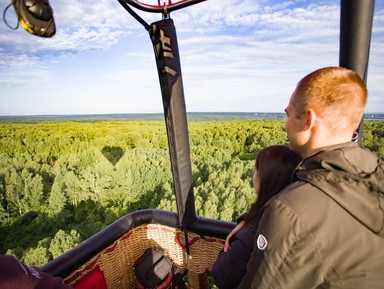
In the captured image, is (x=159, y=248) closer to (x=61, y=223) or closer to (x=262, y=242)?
(x=262, y=242)

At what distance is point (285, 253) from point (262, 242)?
0.21ft

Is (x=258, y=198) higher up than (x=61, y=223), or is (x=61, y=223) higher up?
(x=258, y=198)

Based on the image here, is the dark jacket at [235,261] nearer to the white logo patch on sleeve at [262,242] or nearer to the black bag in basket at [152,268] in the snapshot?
the white logo patch on sleeve at [262,242]

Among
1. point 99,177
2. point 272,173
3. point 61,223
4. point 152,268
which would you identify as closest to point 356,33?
point 272,173

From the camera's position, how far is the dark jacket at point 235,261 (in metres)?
1.11

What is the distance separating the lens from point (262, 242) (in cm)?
71

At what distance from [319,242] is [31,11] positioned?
3.44 ft

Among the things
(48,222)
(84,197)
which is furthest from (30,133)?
(84,197)

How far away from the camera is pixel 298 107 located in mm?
886

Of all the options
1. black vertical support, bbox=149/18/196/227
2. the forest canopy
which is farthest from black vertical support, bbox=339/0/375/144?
the forest canopy

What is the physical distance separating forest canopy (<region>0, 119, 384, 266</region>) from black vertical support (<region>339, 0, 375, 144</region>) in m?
0.98

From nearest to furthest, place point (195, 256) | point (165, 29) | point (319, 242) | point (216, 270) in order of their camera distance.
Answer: point (319, 242) → point (216, 270) → point (165, 29) → point (195, 256)

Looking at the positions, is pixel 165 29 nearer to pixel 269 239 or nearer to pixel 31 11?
pixel 31 11

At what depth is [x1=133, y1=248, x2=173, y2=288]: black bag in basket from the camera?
1.65 m
